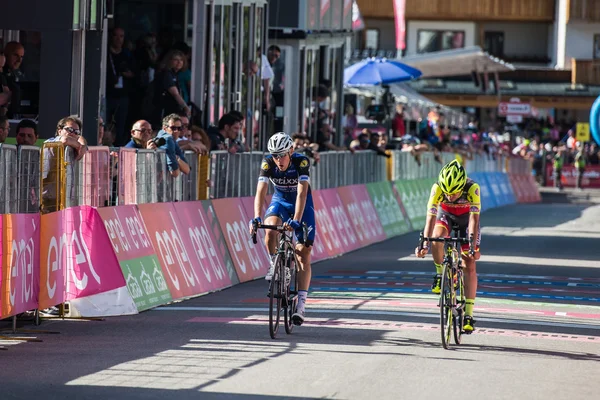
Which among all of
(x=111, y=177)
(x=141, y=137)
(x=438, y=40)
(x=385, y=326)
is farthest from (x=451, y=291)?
(x=438, y=40)

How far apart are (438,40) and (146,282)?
6964 centimetres

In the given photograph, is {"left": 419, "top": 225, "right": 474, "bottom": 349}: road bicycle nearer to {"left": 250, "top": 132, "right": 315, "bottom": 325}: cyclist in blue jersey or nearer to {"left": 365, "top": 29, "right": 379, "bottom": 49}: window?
{"left": 250, "top": 132, "right": 315, "bottom": 325}: cyclist in blue jersey

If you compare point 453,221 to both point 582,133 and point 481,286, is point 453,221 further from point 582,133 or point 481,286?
point 582,133

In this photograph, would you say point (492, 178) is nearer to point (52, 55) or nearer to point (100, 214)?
point (52, 55)

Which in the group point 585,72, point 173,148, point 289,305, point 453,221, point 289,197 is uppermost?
point 585,72

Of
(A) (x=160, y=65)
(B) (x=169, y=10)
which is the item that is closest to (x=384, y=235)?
(B) (x=169, y=10)

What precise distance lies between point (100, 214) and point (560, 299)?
6.31 meters

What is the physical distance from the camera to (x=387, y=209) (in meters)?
30.7

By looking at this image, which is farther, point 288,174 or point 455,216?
point 288,174

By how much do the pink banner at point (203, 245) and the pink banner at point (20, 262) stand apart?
3.95 m

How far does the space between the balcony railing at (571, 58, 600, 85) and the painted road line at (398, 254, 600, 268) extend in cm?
A: 5480

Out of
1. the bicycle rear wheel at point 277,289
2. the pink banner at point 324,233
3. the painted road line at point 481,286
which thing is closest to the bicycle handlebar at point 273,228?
the bicycle rear wheel at point 277,289

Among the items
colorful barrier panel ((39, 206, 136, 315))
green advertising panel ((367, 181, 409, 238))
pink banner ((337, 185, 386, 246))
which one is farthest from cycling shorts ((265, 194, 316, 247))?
green advertising panel ((367, 181, 409, 238))

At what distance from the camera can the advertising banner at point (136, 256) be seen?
15.1m
